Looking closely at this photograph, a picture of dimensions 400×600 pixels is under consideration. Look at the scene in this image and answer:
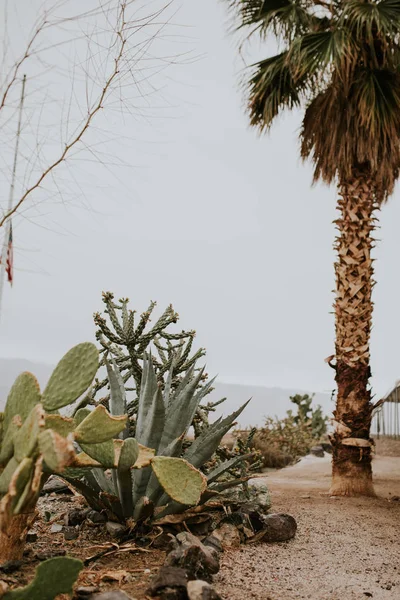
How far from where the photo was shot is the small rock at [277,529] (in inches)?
157

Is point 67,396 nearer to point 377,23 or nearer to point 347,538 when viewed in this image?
point 347,538

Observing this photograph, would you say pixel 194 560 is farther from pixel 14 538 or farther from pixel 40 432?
pixel 40 432

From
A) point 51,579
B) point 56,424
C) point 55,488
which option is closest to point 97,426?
point 56,424

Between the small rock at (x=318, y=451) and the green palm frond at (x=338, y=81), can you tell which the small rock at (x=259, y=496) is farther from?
the small rock at (x=318, y=451)

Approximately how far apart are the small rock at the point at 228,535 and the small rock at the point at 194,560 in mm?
457

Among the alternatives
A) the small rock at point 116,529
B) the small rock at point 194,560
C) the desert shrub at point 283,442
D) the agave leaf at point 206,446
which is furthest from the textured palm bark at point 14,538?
the desert shrub at point 283,442

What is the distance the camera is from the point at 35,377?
272 cm

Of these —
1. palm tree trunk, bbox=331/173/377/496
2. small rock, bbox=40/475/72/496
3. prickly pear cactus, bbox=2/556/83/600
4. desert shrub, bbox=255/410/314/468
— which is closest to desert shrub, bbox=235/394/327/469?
desert shrub, bbox=255/410/314/468

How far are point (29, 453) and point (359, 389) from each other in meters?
5.95

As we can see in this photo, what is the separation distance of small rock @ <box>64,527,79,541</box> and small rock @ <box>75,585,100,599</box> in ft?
3.25

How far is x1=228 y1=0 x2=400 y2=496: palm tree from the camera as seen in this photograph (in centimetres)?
745

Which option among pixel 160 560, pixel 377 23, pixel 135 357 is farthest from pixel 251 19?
pixel 160 560

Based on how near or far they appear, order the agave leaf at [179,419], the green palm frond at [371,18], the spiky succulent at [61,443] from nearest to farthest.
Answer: the spiky succulent at [61,443] < the agave leaf at [179,419] < the green palm frond at [371,18]

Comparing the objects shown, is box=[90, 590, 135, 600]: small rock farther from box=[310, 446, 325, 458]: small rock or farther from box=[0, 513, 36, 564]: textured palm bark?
box=[310, 446, 325, 458]: small rock
